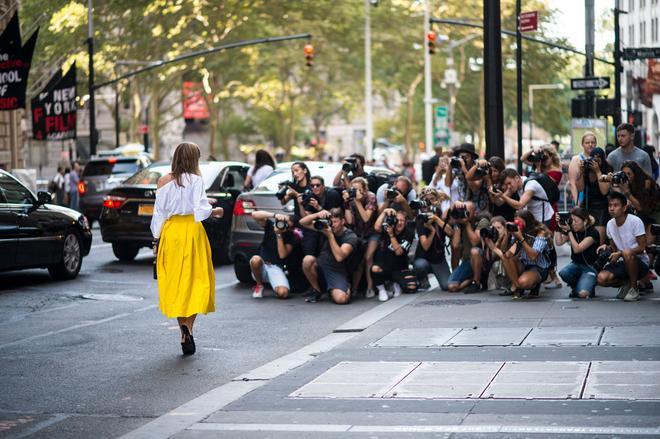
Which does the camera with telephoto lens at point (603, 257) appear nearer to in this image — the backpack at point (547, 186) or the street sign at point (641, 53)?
the backpack at point (547, 186)

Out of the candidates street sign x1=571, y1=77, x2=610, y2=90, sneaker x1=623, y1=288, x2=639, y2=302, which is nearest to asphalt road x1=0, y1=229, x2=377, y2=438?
sneaker x1=623, y1=288, x2=639, y2=302

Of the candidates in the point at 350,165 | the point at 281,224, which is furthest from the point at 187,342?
the point at 350,165

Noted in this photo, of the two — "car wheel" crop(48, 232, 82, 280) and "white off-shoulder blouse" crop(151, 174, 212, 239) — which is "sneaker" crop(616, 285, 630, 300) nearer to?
"white off-shoulder blouse" crop(151, 174, 212, 239)

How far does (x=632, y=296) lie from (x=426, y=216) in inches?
107

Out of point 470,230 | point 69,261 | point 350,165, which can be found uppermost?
point 350,165

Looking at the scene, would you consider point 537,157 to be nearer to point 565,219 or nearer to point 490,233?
point 565,219

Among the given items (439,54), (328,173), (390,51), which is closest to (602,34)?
(439,54)

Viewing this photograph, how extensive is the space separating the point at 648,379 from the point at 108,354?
4.65 metres

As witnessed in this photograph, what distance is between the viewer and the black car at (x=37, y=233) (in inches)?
641

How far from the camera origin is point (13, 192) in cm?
1686

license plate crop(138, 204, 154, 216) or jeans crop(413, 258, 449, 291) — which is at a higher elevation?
license plate crop(138, 204, 154, 216)

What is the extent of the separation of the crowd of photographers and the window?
343 centimetres

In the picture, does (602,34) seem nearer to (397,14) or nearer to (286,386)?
(397,14)

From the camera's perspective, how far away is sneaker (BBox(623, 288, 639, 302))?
13458 millimetres
